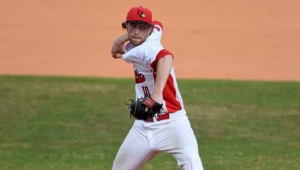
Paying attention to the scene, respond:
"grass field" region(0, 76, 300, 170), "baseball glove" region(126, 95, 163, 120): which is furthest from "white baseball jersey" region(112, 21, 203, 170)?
"grass field" region(0, 76, 300, 170)

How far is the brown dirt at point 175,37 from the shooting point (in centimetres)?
2058

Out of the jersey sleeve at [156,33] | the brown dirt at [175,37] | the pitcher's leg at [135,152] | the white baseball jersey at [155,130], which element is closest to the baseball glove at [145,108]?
the white baseball jersey at [155,130]

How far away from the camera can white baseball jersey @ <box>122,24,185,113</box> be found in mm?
6992

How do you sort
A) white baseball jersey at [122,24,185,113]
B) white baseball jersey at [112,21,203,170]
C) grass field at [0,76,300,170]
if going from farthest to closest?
grass field at [0,76,300,170] → white baseball jersey at [112,21,203,170] → white baseball jersey at [122,24,185,113]

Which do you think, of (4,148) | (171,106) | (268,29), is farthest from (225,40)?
(171,106)

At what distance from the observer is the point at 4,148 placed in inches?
484

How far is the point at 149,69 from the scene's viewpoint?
23.5ft

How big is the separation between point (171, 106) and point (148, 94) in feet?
0.76

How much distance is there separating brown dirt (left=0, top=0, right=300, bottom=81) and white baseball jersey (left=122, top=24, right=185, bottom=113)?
12.4 m

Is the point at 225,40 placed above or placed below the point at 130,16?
below

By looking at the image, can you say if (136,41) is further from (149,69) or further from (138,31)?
(149,69)

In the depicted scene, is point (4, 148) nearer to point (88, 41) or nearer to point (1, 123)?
point (1, 123)

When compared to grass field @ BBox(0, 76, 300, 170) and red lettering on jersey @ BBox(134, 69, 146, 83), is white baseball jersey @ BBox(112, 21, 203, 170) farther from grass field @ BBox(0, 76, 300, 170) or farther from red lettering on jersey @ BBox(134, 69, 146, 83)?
grass field @ BBox(0, 76, 300, 170)

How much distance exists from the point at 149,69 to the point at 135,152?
2.58 ft
